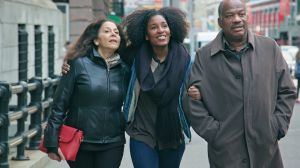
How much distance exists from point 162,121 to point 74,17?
22.7 m

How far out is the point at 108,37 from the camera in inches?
233

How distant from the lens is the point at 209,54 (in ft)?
17.3

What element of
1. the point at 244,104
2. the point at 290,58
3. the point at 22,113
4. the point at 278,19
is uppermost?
the point at 244,104

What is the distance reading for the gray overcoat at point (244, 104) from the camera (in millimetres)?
5086

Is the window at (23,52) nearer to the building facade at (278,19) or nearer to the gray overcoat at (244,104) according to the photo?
the gray overcoat at (244,104)

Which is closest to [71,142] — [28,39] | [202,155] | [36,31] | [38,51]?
[202,155]

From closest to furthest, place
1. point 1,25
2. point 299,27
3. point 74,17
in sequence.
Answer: point 1,25 < point 74,17 < point 299,27

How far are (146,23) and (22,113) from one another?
12.6ft

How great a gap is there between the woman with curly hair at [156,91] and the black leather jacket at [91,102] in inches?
4.6

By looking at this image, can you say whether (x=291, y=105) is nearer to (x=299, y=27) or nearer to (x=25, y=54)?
(x=25, y=54)

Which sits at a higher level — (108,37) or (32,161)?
(108,37)

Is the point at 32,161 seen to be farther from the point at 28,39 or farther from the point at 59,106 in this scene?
the point at 28,39

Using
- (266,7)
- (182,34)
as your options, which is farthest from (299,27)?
(182,34)

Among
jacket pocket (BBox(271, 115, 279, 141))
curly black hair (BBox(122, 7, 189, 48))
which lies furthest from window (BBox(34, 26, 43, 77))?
jacket pocket (BBox(271, 115, 279, 141))
